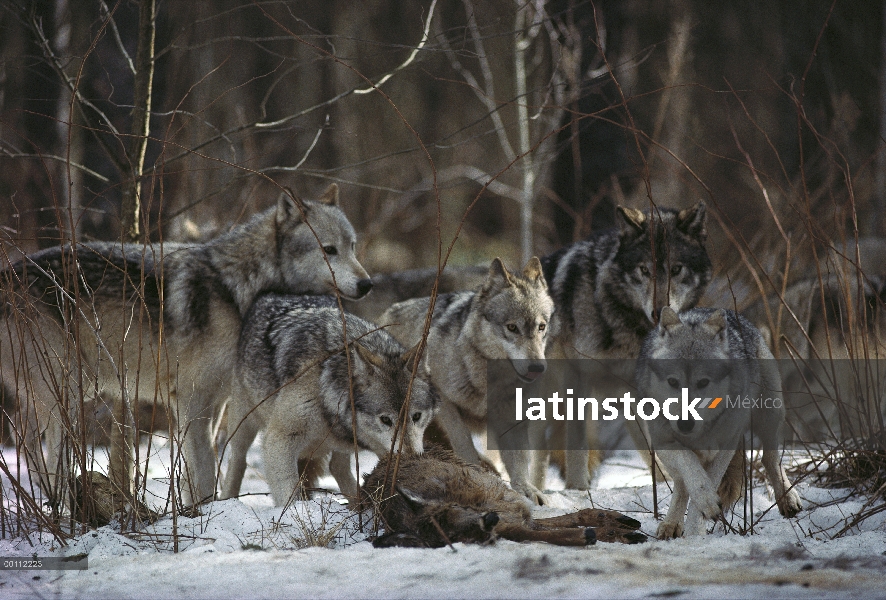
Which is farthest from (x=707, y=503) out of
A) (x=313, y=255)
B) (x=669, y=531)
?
(x=313, y=255)

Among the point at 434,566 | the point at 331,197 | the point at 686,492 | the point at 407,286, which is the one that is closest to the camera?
the point at 434,566

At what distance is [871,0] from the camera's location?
12.9 m

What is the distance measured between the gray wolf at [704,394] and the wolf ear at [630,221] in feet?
3.19

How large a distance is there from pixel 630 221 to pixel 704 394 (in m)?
1.58

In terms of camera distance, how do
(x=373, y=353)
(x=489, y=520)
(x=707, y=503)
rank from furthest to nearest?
(x=373, y=353)
(x=707, y=503)
(x=489, y=520)

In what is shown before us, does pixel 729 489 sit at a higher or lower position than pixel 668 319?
lower

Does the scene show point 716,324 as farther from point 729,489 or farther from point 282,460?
point 282,460

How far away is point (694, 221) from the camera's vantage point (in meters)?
5.42

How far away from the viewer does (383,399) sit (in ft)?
14.6

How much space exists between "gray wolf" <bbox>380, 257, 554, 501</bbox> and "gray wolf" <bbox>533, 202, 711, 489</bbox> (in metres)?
0.38

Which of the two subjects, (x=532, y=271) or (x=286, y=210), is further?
(x=286, y=210)

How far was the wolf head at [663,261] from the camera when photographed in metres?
5.32

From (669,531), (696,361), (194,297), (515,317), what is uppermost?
(194,297)

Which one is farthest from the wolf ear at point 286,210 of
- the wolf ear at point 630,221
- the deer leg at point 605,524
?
the deer leg at point 605,524
